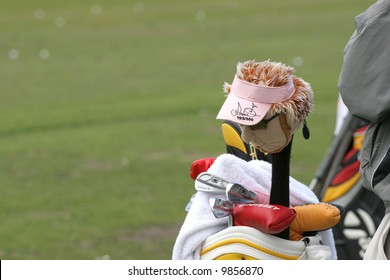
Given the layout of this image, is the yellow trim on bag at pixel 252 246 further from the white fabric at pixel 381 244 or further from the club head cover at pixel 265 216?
the white fabric at pixel 381 244

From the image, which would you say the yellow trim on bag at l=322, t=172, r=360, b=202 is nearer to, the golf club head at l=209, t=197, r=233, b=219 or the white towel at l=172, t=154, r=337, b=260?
the white towel at l=172, t=154, r=337, b=260

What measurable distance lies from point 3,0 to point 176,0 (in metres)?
3.16

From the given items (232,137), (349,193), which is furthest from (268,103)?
(349,193)

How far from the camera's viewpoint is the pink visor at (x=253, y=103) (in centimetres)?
279

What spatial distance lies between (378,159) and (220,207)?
1.43ft

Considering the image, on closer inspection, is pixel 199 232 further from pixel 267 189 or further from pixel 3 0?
pixel 3 0

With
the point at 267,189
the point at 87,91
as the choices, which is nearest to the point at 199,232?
the point at 267,189

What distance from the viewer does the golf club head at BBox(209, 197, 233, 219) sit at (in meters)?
2.93

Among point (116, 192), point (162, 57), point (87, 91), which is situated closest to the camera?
point (116, 192)

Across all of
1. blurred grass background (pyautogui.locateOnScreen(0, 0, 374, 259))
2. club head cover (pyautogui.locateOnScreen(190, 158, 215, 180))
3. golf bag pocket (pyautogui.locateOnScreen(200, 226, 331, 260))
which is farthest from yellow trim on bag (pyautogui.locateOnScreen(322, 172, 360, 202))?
golf bag pocket (pyautogui.locateOnScreen(200, 226, 331, 260))

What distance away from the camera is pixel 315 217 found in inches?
115

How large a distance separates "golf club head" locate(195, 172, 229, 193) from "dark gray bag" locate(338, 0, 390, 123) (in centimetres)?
41

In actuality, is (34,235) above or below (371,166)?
below
